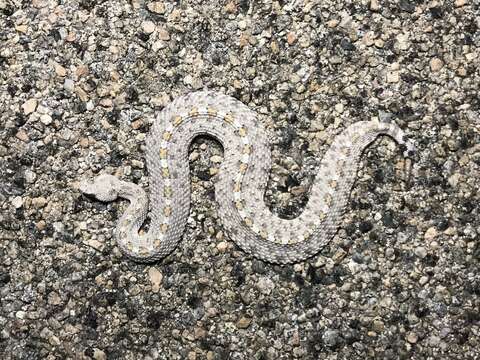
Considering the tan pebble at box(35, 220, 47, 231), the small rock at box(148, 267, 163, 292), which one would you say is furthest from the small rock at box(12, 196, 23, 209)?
the small rock at box(148, 267, 163, 292)

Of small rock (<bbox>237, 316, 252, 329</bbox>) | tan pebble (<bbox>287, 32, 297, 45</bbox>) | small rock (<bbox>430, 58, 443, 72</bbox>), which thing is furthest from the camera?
tan pebble (<bbox>287, 32, 297, 45</bbox>)

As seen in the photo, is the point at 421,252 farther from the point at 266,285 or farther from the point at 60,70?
the point at 60,70

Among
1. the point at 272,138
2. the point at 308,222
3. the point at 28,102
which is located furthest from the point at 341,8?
the point at 28,102

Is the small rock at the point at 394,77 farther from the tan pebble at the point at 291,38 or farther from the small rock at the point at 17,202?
the small rock at the point at 17,202

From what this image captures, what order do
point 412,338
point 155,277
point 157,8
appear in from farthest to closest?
point 157,8, point 155,277, point 412,338

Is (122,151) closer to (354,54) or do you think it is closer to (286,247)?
(286,247)

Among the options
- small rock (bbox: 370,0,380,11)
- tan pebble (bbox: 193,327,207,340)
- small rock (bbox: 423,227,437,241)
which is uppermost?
small rock (bbox: 370,0,380,11)

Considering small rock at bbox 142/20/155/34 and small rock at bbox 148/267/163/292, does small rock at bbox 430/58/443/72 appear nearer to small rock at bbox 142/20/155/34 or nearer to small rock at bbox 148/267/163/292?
small rock at bbox 142/20/155/34

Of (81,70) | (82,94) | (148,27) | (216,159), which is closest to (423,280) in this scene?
(216,159)
